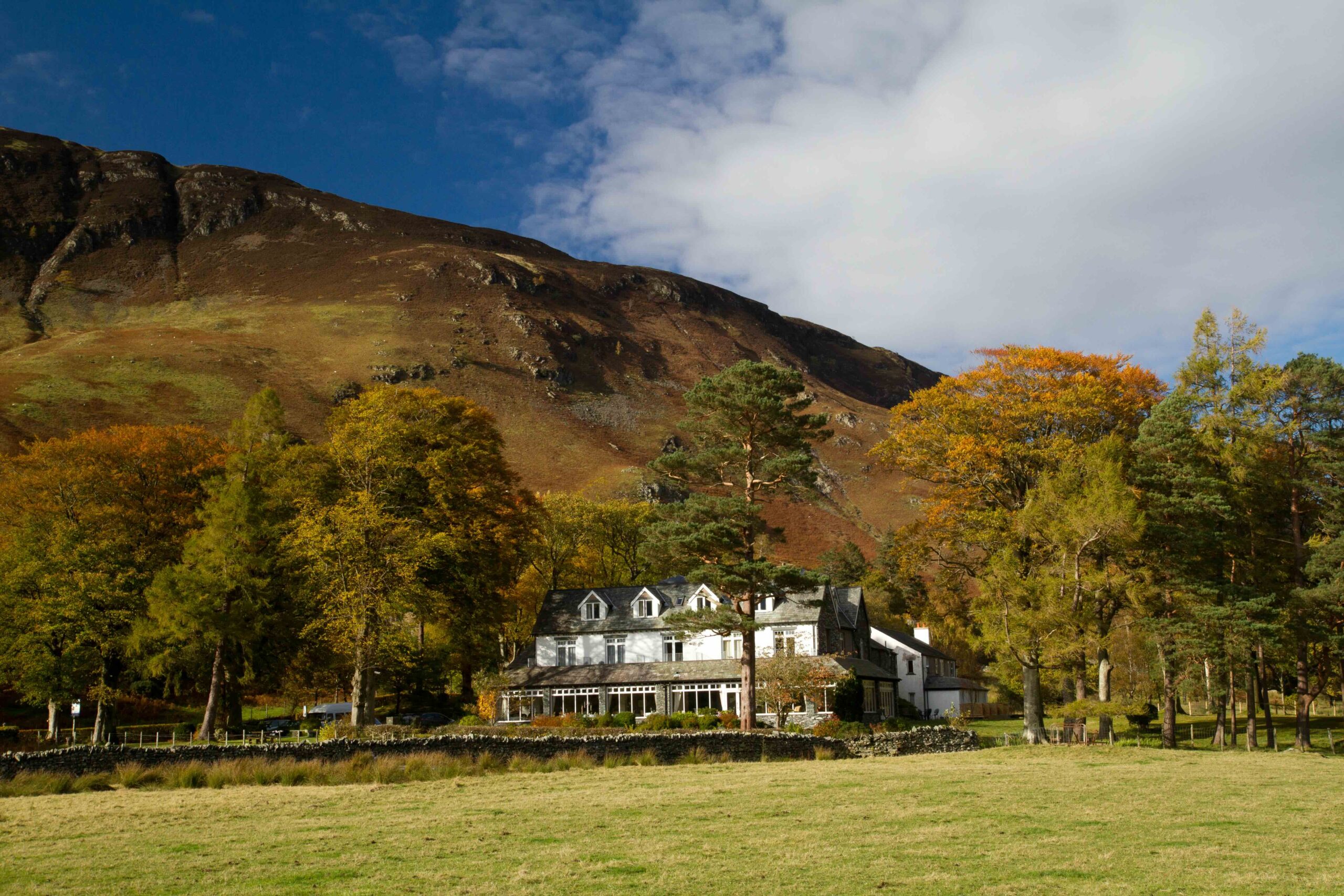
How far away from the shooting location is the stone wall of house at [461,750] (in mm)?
22172

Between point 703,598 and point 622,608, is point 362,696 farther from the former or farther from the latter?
point 703,598

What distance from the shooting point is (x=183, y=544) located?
41031mm

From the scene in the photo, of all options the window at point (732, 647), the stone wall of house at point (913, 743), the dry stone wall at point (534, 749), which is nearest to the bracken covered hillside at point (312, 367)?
the window at point (732, 647)

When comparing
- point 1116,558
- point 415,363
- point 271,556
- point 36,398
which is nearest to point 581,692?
point 271,556

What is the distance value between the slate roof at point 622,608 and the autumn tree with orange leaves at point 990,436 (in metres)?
9.28

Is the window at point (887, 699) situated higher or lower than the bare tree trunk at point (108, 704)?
lower

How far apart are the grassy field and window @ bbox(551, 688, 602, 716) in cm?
2935

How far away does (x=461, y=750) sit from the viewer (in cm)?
2677

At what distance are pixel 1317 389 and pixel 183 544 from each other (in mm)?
45333

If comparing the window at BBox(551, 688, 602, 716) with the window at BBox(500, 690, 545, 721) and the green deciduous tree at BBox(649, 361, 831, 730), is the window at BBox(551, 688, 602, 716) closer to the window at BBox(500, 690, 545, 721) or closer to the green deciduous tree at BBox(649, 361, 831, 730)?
the window at BBox(500, 690, 545, 721)

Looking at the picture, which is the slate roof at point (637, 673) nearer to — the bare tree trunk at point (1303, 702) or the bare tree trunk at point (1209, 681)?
the bare tree trunk at point (1209, 681)

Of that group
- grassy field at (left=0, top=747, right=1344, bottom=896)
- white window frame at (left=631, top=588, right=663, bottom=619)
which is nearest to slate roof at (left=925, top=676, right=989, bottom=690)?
white window frame at (left=631, top=588, right=663, bottom=619)

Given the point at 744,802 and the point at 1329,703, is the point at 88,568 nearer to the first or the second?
the point at 744,802

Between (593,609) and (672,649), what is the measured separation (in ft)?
17.9
